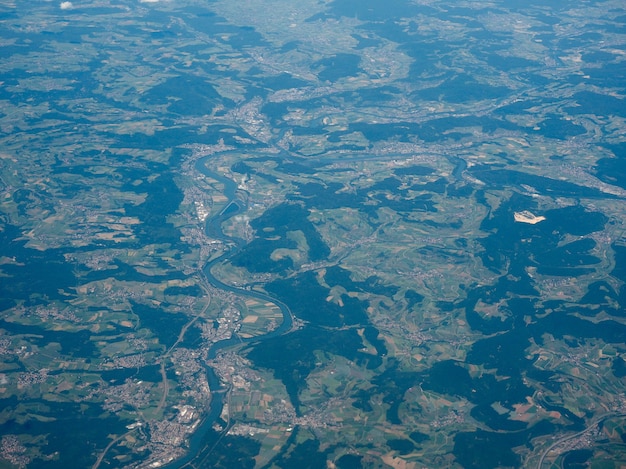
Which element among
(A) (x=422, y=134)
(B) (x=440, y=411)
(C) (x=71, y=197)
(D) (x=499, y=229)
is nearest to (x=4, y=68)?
(C) (x=71, y=197)

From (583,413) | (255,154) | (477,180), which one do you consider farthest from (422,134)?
(583,413)

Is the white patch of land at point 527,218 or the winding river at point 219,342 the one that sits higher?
the white patch of land at point 527,218

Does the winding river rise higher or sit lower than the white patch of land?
lower

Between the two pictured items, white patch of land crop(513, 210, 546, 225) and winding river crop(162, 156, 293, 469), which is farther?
white patch of land crop(513, 210, 546, 225)

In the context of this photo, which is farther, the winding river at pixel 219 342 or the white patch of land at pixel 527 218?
the white patch of land at pixel 527 218

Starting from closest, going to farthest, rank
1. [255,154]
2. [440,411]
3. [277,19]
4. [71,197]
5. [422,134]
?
[440,411]
[71,197]
[255,154]
[422,134]
[277,19]

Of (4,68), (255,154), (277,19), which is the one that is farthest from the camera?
(277,19)

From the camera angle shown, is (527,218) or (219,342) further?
(527,218)

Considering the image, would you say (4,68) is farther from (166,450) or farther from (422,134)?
(166,450)

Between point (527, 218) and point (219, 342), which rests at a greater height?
point (527, 218)

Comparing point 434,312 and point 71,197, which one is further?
point 71,197

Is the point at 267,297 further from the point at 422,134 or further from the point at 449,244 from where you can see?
the point at 422,134
